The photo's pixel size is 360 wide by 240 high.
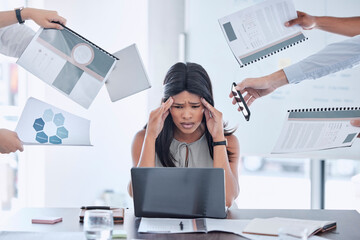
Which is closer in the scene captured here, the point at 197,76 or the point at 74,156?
the point at 197,76

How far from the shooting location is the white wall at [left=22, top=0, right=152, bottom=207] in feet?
10.1

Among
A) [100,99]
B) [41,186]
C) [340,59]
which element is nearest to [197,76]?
[340,59]

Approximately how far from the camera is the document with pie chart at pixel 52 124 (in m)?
1.99

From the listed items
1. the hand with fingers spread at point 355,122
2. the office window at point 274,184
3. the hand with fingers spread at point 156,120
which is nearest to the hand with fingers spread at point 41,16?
the hand with fingers spread at point 156,120

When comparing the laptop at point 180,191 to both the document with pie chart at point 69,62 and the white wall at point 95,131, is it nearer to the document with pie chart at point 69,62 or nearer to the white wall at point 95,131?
the document with pie chart at point 69,62

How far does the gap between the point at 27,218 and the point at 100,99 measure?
167 centimetres

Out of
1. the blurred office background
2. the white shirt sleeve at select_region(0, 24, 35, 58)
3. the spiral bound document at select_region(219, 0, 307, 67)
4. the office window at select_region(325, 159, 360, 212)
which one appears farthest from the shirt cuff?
the office window at select_region(325, 159, 360, 212)

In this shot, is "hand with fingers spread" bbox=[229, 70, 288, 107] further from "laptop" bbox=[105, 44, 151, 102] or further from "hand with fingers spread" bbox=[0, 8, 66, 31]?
"hand with fingers spread" bbox=[0, 8, 66, 31]

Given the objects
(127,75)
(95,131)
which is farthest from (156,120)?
(95,131)

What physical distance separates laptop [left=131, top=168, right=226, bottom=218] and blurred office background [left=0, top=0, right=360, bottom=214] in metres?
1.47

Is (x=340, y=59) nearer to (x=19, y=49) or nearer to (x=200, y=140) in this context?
(x=200, y=140)

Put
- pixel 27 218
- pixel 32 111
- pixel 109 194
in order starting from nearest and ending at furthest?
pixel 27 218, pixel 32 111, pixel 109 194

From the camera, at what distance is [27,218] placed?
1.66 metres

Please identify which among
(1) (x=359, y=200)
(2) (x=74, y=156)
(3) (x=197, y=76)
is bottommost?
(1) (x=359, y=200)
